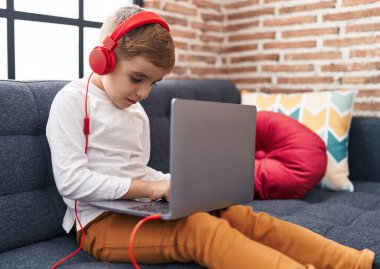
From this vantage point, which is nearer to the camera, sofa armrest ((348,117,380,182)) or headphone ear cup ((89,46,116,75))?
headphone ear cup ((89,46,116,75))

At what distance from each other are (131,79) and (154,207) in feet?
1.23

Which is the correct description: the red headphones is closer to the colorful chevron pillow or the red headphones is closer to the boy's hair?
the boy's hair

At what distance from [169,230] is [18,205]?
1.60 feet

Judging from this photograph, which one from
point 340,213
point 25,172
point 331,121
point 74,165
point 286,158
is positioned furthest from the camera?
point 331,121

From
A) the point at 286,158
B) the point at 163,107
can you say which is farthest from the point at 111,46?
the point at 286,158

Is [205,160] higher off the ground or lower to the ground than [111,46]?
lower

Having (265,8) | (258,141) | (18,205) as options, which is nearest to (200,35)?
(265,8)

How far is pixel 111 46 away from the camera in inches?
49.0

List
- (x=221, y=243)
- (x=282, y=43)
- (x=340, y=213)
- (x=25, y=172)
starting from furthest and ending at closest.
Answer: (x=282, y=43) → (x=340, y=213) → (x=25, y=172) → (x=221, y=243)

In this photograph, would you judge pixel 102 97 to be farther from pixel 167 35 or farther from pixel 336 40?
pixel 336 40

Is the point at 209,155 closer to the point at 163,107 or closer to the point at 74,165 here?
the point at 74,165

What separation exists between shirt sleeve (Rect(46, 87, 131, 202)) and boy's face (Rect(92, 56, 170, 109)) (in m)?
0.12

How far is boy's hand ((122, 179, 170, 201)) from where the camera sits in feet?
4.11

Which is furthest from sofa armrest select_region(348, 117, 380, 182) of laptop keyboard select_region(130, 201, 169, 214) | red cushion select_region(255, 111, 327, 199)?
laptop keyboard select_region(130, 201, 169, 214)
